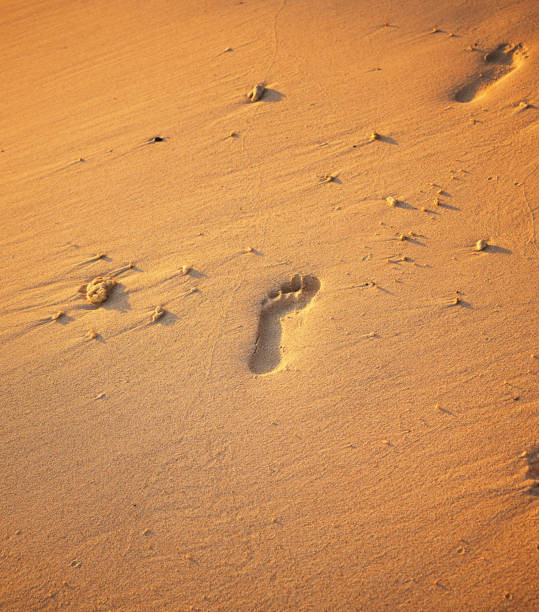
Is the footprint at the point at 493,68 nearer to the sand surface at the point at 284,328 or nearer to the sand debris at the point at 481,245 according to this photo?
the sand surface at the point at 284,328

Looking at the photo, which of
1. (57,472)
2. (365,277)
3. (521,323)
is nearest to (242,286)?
(365,277)

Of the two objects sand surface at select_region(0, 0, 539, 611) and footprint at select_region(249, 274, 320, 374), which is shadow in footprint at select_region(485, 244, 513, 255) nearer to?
sand surface at select_region(0, 0, 539, 611)

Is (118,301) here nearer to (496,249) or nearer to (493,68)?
(496,249)

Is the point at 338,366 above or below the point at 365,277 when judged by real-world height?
below

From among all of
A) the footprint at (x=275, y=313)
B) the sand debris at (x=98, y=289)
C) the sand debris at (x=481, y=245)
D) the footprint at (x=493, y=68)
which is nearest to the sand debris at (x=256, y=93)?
the footprint at (x=493, y=68)

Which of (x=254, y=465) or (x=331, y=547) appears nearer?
(x=331, y=547)

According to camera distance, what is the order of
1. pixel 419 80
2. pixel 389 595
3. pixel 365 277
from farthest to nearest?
pixel 419 80 → pixel 365 277 → pixel 389 595

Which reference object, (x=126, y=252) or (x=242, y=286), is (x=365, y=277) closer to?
(x=242, y=286)

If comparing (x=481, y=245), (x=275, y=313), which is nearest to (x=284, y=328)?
(x=275, y=313)
